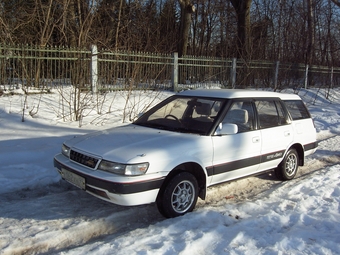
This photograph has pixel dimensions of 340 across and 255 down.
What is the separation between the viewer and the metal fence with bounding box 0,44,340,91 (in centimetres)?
954

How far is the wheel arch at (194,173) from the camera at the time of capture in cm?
386

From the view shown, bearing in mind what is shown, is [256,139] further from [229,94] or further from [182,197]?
[182,197]

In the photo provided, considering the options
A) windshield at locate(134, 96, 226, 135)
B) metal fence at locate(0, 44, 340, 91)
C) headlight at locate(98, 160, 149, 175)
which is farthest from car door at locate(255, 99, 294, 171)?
metal fence at locate(0, 44, 340, 91)

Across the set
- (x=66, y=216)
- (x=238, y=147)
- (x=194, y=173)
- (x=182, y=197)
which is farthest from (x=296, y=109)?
(x=66, y=216)

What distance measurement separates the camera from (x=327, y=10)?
1238 inches

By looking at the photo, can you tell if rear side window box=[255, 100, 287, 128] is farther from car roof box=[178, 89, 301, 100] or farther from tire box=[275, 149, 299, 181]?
tire box=[275, 149, 299, 181]

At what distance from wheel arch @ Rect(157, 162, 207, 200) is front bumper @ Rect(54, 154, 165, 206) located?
0.15 metres

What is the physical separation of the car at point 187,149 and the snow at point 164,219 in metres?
0.34

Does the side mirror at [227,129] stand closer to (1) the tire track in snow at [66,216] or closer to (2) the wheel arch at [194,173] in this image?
(2) the wheel arch at [194,173]

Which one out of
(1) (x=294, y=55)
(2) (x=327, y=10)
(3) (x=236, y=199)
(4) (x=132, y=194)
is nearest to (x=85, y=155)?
(4) (x=132, y=194)

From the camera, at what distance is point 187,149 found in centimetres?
396

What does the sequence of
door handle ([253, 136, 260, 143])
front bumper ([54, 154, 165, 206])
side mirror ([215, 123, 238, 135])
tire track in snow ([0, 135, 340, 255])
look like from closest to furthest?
tire track in snow ([0, 135, 340, 255]), front bumper ([54, 154, 165, 206]), side mirror ([215, 123, 238, 135]), door handle ([253, 136, 260, 143])

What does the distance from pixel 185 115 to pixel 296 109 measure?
2322mm

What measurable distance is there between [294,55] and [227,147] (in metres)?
24.0
